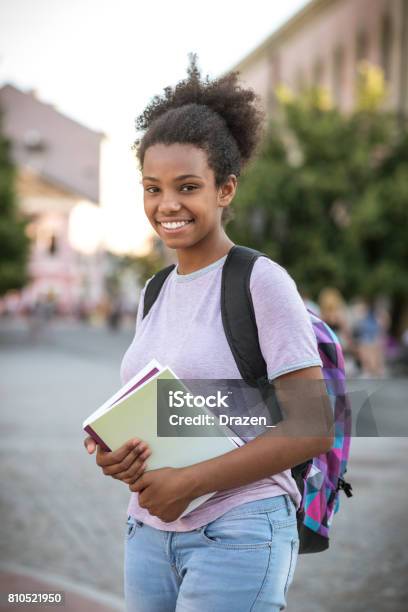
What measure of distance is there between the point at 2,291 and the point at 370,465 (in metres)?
33.8

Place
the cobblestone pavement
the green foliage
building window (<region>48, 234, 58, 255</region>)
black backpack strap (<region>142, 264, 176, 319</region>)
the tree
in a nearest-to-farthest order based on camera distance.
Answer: black backpack strap (<region>142, 264, 176, 319</region>)
the cobblestone pavement
the tree
the green foliage
building window (<region>48, 234, 58, 255</region>)

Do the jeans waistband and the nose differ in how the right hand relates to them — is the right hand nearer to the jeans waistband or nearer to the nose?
the jeans waistband

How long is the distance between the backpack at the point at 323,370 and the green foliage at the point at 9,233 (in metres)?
38.0

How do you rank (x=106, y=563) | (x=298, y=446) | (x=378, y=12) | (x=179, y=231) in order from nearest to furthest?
(x=298, y=446) < (x=179, y=231) < (x=106, y=563) < (x=378, y=12)

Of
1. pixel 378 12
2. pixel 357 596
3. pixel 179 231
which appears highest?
pixel 378 12

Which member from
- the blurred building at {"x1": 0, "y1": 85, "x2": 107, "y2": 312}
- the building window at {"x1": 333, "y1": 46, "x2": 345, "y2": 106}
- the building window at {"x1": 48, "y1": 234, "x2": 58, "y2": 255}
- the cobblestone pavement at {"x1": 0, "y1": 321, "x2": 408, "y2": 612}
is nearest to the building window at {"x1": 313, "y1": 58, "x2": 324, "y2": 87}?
the building window at {"x1": 333, "y1": 46, "x2": 345, "y2": 106}

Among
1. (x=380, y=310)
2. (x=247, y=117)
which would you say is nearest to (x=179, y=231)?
(x=247, y=117)

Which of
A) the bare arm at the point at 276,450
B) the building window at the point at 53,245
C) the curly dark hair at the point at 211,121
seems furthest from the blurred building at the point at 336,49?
the bare arm at the point at 276,450

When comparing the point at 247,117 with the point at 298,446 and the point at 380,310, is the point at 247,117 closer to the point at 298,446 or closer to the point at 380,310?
the point at 298,446

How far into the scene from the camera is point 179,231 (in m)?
2.09

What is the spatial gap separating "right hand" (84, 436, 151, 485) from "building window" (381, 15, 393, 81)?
3461 centimetres

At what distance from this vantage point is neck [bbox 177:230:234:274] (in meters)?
2.12

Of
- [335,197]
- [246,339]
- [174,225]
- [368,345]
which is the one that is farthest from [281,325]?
[335,197]

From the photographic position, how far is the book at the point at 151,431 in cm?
190
